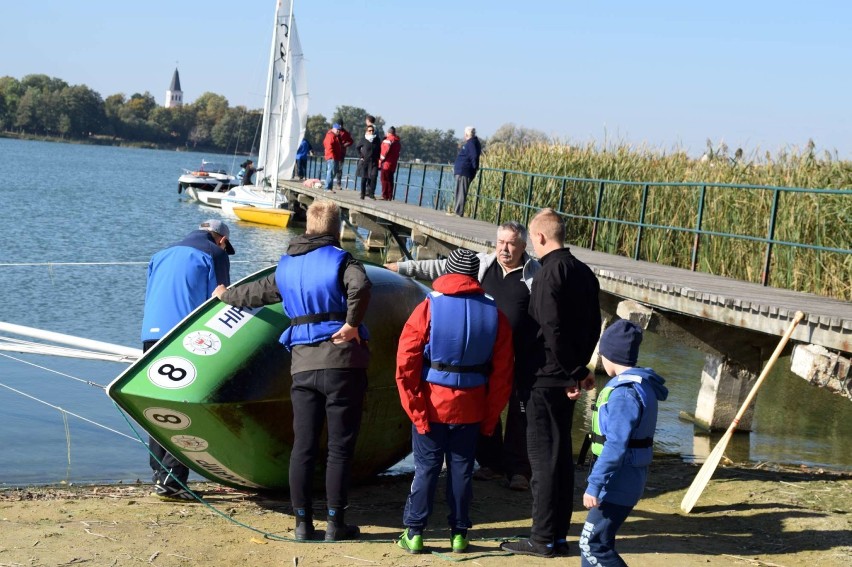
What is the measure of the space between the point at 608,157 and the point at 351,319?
586 inches

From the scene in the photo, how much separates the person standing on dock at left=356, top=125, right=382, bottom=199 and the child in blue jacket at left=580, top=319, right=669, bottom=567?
22.6m

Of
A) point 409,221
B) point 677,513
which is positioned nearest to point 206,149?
point 409,221

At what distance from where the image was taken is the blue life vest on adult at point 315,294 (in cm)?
603

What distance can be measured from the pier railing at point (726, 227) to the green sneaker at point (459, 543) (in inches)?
198


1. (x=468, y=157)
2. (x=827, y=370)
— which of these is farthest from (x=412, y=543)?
(x=468, y=157)

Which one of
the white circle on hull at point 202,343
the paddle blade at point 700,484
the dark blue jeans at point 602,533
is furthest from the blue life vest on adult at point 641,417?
the white circle on hull at point 202,343

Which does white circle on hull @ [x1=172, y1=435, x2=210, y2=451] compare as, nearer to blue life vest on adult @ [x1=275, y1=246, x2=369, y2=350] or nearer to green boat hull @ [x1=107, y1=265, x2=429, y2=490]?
green boat hull @ [x1=107, y1=265, x2=429, y2=490]

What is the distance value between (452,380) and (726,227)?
9.40 metres

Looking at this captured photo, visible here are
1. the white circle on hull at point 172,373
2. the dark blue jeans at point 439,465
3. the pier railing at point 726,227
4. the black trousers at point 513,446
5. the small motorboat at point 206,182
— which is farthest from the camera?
the small motorboat at point 206,182

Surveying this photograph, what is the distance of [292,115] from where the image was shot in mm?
44125

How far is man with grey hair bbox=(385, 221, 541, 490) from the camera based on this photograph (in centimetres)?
625

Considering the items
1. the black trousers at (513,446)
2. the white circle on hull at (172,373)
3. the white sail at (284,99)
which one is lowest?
the black trousers at (513,446)

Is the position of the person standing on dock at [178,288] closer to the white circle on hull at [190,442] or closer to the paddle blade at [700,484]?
the white circle on hull at [190,442]

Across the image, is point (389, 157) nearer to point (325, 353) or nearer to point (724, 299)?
point (724, 299)
